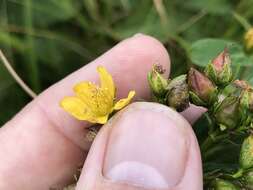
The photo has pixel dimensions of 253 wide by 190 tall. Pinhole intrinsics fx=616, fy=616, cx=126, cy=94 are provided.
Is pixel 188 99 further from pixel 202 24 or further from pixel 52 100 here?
pixel 202 24

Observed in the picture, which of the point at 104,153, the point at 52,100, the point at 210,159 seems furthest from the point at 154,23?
the point at 104,153

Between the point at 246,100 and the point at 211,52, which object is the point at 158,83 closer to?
the point at 246,100

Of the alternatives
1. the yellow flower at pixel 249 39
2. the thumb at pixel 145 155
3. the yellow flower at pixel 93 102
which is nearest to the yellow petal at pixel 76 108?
the yellow flower at pixel 93 102

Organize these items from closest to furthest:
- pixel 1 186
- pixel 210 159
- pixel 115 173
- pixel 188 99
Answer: pixel 115 173, pixel 188 99, pixel 210 159, pixel 1 186

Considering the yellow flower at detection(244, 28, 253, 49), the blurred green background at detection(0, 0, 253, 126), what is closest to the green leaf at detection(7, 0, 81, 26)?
the blurred green background at detection(0, 0, 253, 126)

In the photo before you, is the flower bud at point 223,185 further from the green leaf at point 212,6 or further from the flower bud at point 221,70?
the green leaf at point 212,6
